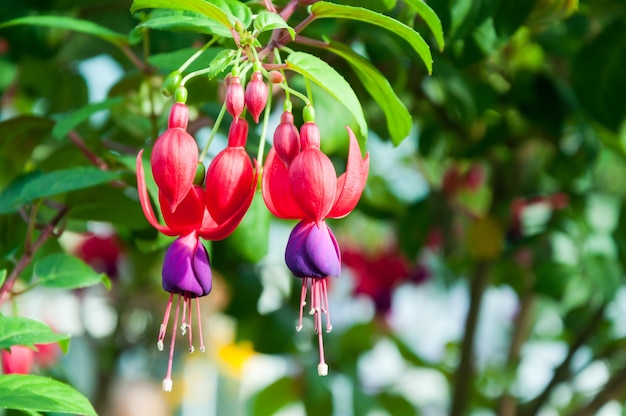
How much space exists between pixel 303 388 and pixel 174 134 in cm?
95

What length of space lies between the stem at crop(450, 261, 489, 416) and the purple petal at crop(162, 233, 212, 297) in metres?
0.82

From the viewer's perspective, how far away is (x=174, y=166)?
405 millimetres

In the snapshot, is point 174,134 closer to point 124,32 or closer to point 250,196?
point 250,196

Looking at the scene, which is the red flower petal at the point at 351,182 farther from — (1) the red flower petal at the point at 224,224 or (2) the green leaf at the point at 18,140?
(2) the green leaf at the point at 18,140

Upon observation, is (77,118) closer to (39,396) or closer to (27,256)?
(27,256)

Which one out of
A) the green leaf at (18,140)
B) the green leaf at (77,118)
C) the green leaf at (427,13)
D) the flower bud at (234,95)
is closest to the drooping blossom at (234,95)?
the flower bud at (234,95)

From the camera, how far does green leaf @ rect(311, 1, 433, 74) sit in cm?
44

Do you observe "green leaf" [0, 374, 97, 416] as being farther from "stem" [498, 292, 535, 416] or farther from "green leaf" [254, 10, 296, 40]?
"stem" [498, 292, 535, 416]

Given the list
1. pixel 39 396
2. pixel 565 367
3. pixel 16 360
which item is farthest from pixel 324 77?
pixel 565 367

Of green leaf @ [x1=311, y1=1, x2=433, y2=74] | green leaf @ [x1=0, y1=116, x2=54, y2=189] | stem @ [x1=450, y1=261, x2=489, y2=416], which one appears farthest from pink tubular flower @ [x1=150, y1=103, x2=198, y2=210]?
stem @ [x1=450, y1=261, x2=489, y2=416]

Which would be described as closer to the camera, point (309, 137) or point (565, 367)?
point (309, 137)

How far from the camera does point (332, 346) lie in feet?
4.50

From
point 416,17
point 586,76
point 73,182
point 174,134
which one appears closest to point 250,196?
point 174,134

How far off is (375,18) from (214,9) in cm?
8
